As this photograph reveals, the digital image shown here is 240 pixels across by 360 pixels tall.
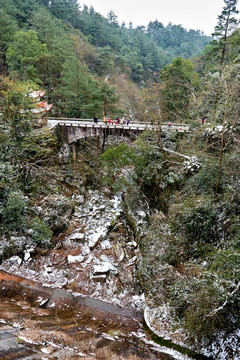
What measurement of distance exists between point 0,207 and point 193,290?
11474 millimetres

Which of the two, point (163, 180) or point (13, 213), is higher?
point (163, 180)

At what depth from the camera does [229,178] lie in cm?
1220

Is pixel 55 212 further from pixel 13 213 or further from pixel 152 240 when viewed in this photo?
pixel 152 240

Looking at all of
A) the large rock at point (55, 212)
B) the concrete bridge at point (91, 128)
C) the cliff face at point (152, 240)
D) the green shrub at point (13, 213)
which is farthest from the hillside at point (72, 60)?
the green shrub at point (13, 213)

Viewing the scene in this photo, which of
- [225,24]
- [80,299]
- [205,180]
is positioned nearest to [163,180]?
[205,180]

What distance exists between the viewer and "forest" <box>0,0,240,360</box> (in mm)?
8314

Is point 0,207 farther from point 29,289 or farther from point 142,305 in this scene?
point 142,305

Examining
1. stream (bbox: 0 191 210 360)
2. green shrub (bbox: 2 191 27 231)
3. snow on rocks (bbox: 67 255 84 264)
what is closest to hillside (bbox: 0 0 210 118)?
green shrub (bbox: 2 191 27 231)

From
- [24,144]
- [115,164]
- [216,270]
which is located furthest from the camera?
[115,164]

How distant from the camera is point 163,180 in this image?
1675 cm

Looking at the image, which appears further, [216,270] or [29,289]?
[29,289]

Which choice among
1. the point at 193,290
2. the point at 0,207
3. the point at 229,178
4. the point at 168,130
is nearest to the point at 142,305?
the point at 193,290

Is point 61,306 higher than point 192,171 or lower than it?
lower

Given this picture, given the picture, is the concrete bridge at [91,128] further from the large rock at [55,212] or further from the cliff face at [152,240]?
the large rock at [55,212]
